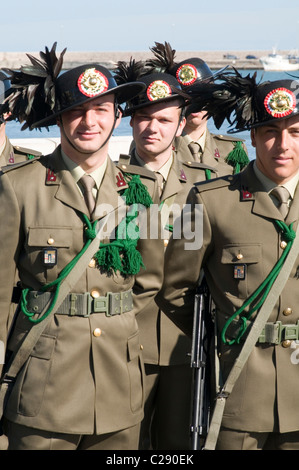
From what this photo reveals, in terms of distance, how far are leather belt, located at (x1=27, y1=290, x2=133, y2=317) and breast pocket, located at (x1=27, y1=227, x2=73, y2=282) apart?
0.35ft

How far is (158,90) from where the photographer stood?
754 centimetres

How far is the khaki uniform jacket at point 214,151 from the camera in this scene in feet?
30.0

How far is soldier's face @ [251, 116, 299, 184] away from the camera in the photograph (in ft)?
17.6

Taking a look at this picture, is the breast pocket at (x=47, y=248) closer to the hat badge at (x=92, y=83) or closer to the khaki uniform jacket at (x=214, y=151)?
the hat badge at (x=92, y=83)

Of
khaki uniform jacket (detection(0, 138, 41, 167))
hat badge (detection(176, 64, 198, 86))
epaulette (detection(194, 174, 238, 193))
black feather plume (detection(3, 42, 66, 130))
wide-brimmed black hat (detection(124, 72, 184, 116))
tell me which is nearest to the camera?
black feather plume (detection(3, 42, 66, 130))

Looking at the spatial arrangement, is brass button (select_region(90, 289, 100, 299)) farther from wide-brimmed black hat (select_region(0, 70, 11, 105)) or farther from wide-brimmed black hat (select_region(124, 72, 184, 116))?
wide-brimmed black hat (select_region(124, 72, 184, 116))

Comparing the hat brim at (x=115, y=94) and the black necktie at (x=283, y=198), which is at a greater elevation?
the hat brim at (x=115, y=94)

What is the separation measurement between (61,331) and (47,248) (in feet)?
1.38

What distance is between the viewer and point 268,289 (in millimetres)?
5336

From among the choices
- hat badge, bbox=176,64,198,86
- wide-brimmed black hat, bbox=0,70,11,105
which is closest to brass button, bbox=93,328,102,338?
wide-brimmed black hat, bbox=0,70,11,105

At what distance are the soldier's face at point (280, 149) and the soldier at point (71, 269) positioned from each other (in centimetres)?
68

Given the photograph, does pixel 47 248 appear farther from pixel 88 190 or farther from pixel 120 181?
pixel 120 181

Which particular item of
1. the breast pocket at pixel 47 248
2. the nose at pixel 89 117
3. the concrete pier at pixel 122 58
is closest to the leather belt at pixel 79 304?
the breast pocket at pixel 47 248

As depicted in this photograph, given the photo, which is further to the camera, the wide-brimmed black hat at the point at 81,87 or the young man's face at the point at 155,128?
the young man's face at the point at 155,128
